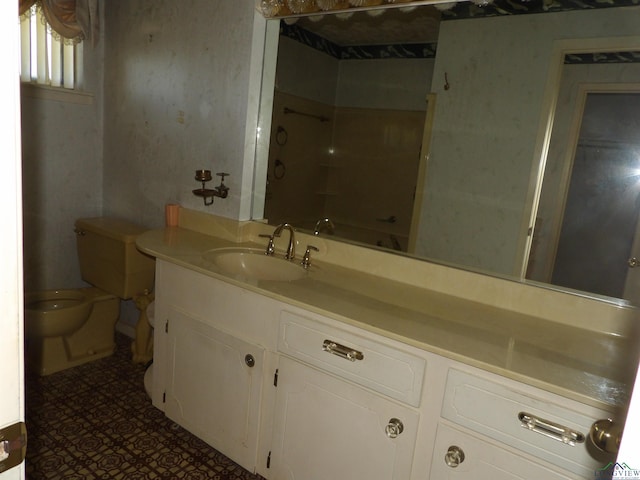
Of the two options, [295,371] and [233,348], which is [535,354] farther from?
[233,348]

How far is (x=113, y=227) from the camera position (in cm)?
254

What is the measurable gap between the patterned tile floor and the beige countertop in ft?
2.79

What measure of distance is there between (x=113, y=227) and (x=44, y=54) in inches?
41.8

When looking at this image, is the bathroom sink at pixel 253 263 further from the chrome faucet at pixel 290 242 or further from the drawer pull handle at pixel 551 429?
the drawer pull handle at pixel 551 429

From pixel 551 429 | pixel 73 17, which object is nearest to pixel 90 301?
pixel 73 17

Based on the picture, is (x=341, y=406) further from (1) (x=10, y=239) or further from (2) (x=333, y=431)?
(1) (x=10, y=239)

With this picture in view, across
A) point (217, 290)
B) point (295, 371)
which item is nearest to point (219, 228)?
point (217, 290)

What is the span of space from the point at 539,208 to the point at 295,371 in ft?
3.67

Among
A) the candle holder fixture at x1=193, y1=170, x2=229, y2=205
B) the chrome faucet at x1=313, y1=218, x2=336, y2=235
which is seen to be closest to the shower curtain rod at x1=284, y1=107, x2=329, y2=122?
the candle holder fixture at x1=193, y1=170, x2=229, y2=205

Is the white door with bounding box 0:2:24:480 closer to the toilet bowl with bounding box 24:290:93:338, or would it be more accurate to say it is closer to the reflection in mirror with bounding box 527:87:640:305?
the reflection in mirror with bounding box 527:87:640:305

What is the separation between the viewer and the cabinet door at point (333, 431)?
1321mm

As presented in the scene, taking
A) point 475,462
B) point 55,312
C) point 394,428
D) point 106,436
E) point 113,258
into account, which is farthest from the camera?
point 113,258

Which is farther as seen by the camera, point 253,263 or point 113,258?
point 113,258

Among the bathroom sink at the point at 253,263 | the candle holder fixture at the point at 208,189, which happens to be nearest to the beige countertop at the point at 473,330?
the bathroom sink at the point at 253,263
